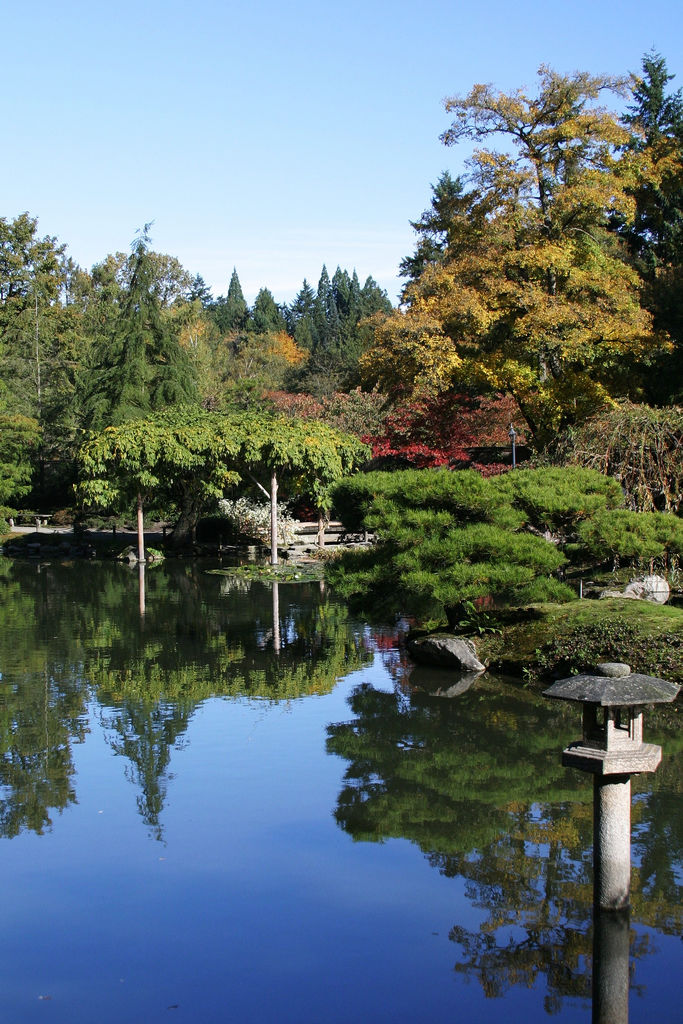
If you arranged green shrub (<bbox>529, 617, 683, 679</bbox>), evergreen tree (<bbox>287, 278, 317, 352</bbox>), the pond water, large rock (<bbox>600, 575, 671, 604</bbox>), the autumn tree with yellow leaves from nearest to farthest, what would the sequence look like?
the pond water
green shrub (<bbox>529, 617, 683, 679</bbox>)
large rock (<bbox>600, 575, 671, 604</bbox>)
the autumn tree with yellow leaves
evergreen tree (<bbox>287, 278, 317, 352</bbox>)

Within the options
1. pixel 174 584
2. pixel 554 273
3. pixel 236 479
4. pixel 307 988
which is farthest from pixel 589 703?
pixel 236 479

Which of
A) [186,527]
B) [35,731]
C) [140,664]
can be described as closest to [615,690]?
[35,731]

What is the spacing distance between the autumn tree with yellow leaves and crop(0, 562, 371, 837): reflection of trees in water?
19.8 ft

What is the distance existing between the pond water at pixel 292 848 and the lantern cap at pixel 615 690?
1.25 metres

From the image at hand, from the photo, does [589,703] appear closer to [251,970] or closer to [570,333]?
[251,970]

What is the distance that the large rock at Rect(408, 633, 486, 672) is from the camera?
10688 mm

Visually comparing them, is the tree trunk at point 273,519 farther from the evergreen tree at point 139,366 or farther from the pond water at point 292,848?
the pond water at point 292,848

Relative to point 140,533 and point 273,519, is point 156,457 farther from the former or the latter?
point 273,519

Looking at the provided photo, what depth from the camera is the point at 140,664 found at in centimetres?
1145

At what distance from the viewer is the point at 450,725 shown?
8656 millimetres

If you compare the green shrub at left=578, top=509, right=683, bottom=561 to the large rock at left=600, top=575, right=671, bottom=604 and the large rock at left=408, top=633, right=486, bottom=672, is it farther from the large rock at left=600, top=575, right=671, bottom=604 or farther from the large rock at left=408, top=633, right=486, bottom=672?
the large rock at left=408, top=633, right=486, bottom=672

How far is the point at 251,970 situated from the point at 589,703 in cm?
203

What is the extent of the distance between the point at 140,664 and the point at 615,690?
7.88m

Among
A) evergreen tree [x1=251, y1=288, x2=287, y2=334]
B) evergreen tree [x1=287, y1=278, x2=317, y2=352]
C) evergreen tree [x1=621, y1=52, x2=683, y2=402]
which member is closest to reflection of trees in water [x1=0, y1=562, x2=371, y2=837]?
evergreen tree [x1=621, y1=52, x2=683, y2=402]
